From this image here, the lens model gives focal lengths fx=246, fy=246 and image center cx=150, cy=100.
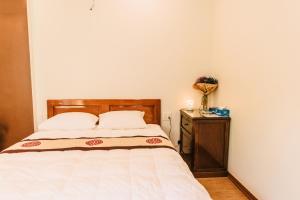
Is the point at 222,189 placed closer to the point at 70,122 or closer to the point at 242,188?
the point at 242,188

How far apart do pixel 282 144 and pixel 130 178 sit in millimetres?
1207

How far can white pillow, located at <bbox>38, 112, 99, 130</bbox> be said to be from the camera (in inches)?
106

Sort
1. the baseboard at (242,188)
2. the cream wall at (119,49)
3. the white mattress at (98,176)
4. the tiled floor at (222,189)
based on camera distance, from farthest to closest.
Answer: the cream wall at (119,49) → the tiled floor at (222,189) → the baseboard at (242,188) → the white mattress at (98,176)

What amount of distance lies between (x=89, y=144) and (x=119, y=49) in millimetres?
1348

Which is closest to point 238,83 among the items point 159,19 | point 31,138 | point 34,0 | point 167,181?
point 159,19

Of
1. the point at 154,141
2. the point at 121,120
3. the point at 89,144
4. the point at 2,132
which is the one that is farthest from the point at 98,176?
the point at 2,132

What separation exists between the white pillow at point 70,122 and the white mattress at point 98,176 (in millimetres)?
712

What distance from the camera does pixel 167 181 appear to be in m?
1.48

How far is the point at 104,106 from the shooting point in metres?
3.10

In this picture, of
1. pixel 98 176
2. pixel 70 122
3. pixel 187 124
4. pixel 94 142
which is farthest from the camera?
pixel 187 124

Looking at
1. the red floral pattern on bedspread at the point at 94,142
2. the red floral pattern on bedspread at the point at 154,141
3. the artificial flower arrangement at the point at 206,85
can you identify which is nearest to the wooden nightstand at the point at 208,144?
the artificial flower arrangement at the point at 206,85

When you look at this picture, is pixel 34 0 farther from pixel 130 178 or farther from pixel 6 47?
pixel 130 178

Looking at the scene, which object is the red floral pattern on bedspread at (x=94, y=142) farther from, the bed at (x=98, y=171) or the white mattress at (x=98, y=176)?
the white mattress at (x=98, y=176)

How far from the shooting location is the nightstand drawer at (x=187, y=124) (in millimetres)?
2838
